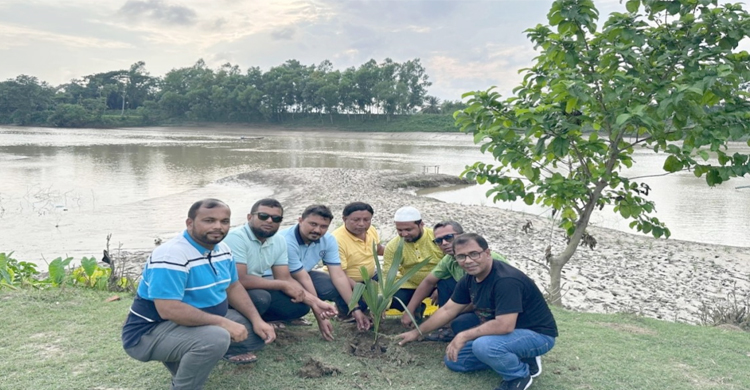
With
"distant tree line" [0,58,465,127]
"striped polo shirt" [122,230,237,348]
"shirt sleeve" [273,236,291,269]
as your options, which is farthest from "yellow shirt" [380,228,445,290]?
"distant tree line" [0,58,465,127]

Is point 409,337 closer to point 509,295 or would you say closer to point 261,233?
point 509,295

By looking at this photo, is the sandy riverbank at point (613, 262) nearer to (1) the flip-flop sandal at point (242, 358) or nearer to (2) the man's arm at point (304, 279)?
(2) the man's arm at point (304, 279)

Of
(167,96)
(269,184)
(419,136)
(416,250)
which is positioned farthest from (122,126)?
(416,250)

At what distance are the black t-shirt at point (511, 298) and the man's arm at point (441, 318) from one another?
17cm

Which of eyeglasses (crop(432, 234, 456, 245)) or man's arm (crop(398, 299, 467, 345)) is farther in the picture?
eyeglasses (crop(432, 234, 456, 245))

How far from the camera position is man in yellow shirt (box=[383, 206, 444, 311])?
4492mm

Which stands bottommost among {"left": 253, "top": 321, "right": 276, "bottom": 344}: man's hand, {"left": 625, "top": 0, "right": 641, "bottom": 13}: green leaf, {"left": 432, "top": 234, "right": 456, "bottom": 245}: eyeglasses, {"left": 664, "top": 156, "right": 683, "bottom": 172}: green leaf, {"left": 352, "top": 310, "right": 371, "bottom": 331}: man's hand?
{"left": 352, "top": 310, "right": 371, "bottom": 331}: man's hand

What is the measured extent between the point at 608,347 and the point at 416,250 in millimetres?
1724

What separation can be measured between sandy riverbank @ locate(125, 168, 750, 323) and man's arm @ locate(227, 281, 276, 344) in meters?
4.29

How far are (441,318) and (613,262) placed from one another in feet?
21.9

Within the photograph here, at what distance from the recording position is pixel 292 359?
373 centimetres

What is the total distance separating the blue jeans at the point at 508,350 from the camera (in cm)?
338

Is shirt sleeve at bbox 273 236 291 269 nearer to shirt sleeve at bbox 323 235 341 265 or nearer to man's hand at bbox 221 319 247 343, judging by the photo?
shirt sleeve at bbox 323 235 341 265

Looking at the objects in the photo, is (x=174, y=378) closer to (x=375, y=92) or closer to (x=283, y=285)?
(x=283, y=285)
